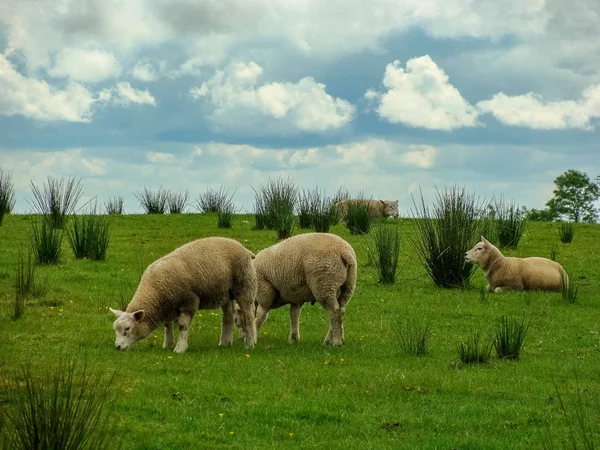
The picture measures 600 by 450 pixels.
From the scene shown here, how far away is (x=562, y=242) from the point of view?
25.3 m

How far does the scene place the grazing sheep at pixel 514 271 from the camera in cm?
1675

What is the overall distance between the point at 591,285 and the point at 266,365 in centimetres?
1086

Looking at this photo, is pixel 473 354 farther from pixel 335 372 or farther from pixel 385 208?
pixel 385 208

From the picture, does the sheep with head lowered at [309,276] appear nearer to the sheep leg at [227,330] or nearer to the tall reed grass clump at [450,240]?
the sheep leg at [227,330]

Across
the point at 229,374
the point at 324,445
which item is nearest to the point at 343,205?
the point at 229,374

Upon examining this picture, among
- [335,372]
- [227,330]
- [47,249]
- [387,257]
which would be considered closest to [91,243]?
[47,249]

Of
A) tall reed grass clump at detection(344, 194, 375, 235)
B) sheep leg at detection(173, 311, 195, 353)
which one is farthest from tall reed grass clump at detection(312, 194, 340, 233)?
sheep leg at detection(173, 311, 195, 353)

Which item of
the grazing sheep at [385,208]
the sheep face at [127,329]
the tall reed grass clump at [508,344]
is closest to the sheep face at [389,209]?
the grazing sheep at [385,208]

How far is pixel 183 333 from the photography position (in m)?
10.3

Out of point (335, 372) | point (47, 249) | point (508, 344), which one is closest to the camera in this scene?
point (335, 372)

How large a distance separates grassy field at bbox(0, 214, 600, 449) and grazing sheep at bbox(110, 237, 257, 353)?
A: 1.04 ft

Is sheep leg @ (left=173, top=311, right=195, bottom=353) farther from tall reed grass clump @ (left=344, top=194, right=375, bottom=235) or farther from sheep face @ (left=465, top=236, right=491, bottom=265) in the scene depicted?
tall reed grass clump @ (left=344, top=194, right=375, bottom=235)

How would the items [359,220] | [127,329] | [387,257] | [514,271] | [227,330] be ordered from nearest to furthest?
1. [127,329]
2. [227,330]
3. [514,271]
4. [387,257]
5. [359,220]

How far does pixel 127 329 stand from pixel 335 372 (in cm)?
269
